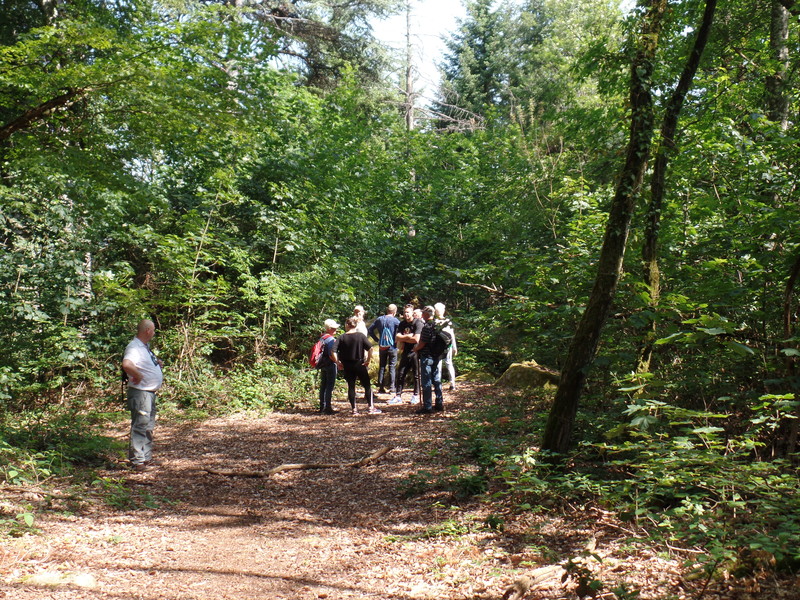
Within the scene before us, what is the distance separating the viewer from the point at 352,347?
427 inches

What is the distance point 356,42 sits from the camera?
1977 centimetres

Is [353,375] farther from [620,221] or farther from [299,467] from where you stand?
[620,221]

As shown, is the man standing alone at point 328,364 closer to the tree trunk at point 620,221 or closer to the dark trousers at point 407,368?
the dark trousers at point 407,368

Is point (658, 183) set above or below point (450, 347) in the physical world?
above

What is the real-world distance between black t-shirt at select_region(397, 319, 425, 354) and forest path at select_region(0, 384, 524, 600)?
123 inches

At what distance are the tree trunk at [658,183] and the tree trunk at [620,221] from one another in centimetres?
58

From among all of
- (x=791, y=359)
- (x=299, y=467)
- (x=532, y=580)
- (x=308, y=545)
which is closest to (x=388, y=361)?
(x=299, y=467)

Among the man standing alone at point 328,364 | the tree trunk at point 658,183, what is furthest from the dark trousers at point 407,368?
the tree trunk at point 658,183

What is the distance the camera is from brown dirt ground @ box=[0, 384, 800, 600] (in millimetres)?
3811

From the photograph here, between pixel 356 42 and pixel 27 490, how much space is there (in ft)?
59.0

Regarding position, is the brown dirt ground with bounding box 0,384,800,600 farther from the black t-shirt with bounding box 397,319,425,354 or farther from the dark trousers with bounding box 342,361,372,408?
the black t-shirt with bounding box 397,319,425,354

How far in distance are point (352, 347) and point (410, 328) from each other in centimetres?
130

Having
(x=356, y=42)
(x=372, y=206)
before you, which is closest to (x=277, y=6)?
(x=356, y=42)

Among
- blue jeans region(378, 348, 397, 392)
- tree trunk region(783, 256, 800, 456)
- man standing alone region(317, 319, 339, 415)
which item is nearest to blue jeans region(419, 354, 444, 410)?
man standing alone region(317, 319, 339, 415)
